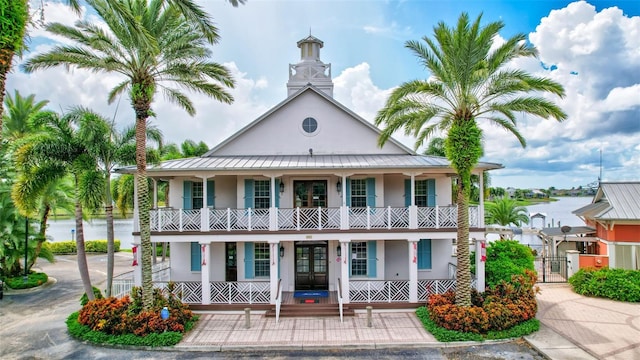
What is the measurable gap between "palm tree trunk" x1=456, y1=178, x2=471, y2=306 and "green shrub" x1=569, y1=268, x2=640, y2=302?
7.85 m

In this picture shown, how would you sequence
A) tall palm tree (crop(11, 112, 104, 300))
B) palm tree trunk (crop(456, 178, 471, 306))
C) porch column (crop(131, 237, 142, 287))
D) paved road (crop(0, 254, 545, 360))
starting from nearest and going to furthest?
paved road (crop(0, 254, 545, 360)) → palm tree trunk (crop(456, 178, 471, 306)) → tall palm tree (crop(11, 112, 104, 300)) → porch column (crop(131, 237, 142, 287))

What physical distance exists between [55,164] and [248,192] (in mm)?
7670

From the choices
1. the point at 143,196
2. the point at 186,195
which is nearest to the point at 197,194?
the point at 186,195

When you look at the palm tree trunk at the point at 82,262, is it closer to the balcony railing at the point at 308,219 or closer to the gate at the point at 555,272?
the balcony railing at the point at 308,219

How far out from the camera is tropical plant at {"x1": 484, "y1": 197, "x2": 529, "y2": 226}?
30.5 m

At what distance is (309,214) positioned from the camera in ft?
52.4

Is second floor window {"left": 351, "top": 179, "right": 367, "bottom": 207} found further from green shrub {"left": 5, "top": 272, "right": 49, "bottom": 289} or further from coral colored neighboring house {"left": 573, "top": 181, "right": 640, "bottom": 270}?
green shrub {"left": 5, "top": 272, "right": 49, "bottom": 289}

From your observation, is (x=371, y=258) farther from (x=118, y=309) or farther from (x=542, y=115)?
(x=118, y=309)

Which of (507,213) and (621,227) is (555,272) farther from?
(507,213)

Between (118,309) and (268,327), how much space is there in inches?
207

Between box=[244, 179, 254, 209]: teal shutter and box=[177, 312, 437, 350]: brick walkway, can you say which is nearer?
box=[177, 312, 437, 350]: brick walkway

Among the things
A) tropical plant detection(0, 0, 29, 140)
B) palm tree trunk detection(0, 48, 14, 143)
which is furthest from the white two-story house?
tropical plant detection(0, 0, 29, 140)

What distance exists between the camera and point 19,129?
922 inches

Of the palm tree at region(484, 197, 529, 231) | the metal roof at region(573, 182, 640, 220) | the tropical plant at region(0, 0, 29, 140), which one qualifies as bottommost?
the palm tree at region(484, 197, 529, 231)
